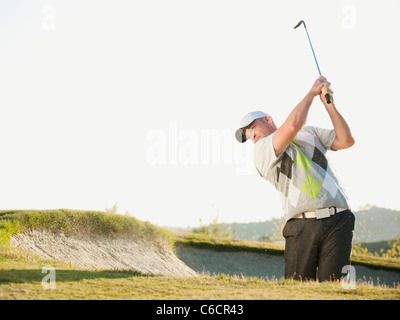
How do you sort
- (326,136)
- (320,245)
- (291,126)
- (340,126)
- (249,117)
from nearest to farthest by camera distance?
(291,126), (320,245), (340,126), (326,136), (249,117)

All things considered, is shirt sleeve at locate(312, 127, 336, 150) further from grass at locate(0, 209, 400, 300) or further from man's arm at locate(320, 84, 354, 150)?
grass at locate(0, 209, 400, 300)

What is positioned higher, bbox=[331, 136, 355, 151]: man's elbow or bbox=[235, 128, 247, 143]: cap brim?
bbox=[235, 128, 247, 143]: cap brim

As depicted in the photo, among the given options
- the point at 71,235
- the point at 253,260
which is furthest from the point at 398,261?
the point at 71,235

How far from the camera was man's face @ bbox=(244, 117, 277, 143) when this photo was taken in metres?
4.90

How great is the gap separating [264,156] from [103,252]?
28.0 feet

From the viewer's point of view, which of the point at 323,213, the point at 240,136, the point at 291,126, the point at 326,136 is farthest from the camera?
the point at 240,136

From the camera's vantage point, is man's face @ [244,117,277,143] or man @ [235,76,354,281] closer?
man @ [235,76,354,281]

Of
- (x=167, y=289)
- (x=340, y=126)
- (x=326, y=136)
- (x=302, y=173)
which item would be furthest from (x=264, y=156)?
(x=167, y=289)

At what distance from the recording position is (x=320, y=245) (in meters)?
4.54

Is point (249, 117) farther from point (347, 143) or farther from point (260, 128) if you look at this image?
point (347, 143)

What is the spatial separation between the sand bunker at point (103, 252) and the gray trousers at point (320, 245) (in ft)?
17.3

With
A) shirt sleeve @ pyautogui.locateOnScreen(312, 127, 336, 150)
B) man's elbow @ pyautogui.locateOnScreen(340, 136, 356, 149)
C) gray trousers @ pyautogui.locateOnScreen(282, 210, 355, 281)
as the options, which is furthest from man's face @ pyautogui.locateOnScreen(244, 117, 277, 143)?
gray trousers @ pyautogui.locateOnScreen(282, 210, 355, 281)

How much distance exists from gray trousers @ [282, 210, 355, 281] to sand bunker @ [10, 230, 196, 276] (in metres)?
5.27
